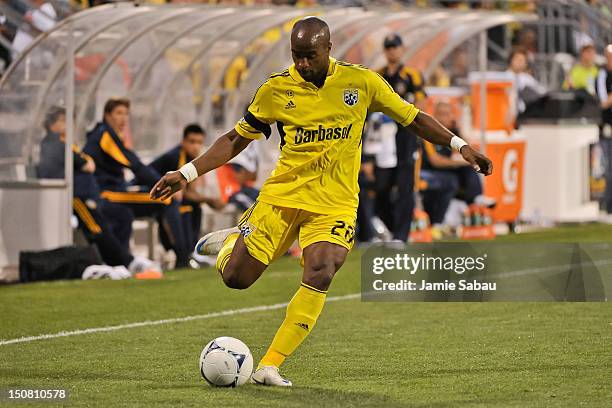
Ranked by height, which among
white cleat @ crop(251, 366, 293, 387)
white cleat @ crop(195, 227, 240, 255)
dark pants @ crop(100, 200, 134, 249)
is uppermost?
white cleat @ crop(195, 227, 240, 255)

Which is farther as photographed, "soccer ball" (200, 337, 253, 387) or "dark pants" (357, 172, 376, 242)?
"dark pants" (357, 172, 376, 242)

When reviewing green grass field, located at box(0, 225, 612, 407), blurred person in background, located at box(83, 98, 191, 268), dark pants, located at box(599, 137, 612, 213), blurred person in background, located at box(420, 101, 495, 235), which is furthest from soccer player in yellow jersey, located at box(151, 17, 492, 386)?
dark pants, located at box(599, 137, 612, 213)

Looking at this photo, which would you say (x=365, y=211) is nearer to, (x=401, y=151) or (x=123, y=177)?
(x=401, y=151)

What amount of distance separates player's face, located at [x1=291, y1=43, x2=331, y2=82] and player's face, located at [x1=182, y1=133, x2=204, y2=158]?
7544 millimetres

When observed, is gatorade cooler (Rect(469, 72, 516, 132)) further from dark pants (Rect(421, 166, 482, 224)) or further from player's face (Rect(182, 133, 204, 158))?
player's face (Rect(182, 133, 204, 158))

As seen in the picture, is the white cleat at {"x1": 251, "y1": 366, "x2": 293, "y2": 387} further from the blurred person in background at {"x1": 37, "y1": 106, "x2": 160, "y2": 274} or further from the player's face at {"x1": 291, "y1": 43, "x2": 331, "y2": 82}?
the blurred person in background at {"x1": 37, "y1": 106, "x2": 160, "y2": 274}

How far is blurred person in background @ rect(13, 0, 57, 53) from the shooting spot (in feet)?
A: 55.0

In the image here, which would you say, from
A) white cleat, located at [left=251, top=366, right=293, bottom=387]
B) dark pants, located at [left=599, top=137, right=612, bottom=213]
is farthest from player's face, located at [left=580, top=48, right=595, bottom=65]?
white cleat, located at [left=251, top=366, right=293, bottom=387]

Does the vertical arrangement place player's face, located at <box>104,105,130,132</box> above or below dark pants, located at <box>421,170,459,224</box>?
above

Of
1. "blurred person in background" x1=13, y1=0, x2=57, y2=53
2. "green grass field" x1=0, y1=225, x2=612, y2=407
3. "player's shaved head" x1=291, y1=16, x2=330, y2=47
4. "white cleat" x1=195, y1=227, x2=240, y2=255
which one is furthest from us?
"blurred person in background" x1=13, y1=0, x2=57, y2=53

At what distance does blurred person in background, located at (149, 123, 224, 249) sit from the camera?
15.6 m

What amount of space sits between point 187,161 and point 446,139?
24.8 feet

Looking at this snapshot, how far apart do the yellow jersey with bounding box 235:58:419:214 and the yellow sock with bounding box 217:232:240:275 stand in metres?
0.32

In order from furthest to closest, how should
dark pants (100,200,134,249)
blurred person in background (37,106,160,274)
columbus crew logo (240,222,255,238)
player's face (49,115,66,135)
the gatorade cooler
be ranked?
the gatorade cooler
dark pants (100,200,134,249)
player's face (49,115,66,135)
blurred person in background (37,106,160,274)
columbus crew logo (240,222,255,238)
